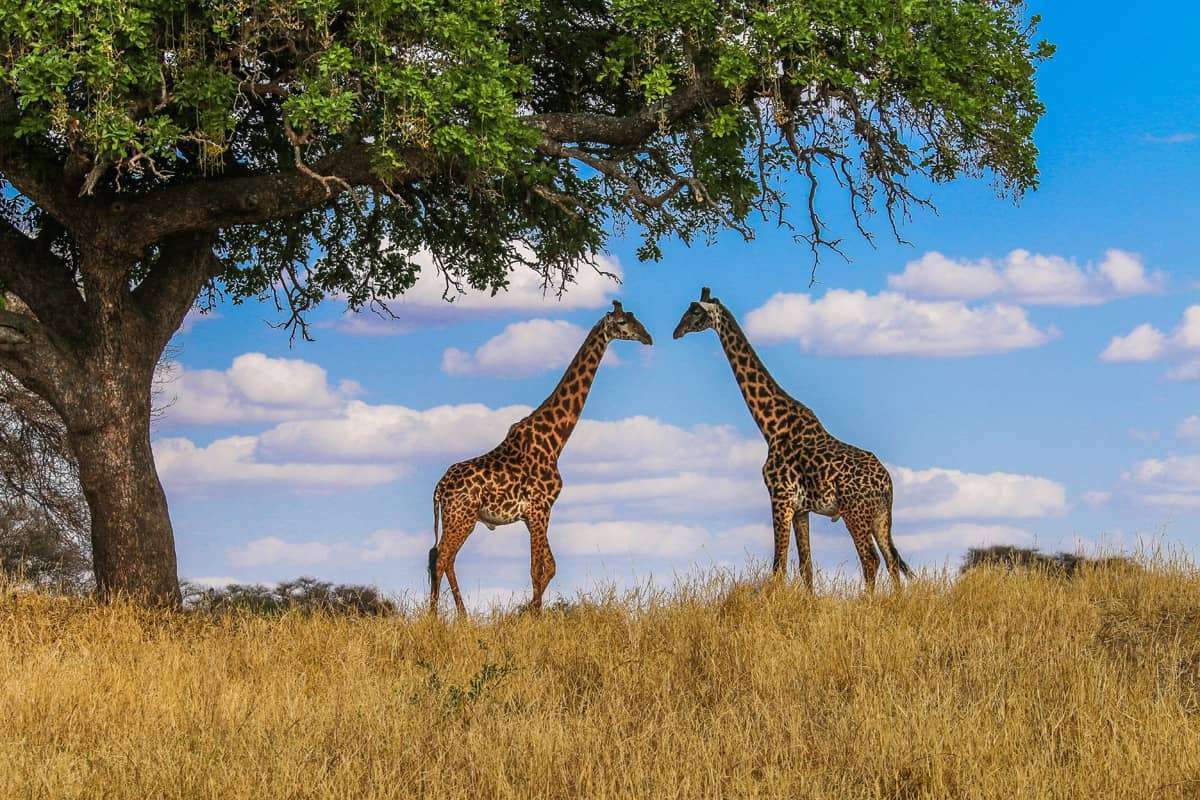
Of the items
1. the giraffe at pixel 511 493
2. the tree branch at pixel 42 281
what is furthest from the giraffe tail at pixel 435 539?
the tree branch at pixel 42 281

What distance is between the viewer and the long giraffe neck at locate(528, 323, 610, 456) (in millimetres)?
16188

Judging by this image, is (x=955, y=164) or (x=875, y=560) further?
(x=955, y=164)

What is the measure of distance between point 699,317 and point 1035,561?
5.09 meters

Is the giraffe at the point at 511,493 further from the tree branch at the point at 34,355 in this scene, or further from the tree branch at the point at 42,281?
the tree branch at the point at 42,281

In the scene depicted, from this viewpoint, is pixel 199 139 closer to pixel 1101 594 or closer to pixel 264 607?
pixel 264 607

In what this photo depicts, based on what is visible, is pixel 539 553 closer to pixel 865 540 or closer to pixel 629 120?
pixel 865 540

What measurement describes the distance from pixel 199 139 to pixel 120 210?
10.2 feet

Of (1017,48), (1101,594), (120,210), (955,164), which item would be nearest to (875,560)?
(1101,594)

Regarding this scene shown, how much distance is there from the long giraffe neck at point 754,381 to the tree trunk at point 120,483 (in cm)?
750

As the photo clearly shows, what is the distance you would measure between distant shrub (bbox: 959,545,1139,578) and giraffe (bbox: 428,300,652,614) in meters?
4.83

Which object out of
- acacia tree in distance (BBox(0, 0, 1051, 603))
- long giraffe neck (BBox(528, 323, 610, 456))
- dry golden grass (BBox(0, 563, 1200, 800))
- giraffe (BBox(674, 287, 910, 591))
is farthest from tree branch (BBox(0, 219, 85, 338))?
giraffe (BBox(674, 287, 910, 591))

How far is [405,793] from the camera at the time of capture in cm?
859

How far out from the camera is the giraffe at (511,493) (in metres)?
15.4

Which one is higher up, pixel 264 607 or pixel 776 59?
pixel 776 59
